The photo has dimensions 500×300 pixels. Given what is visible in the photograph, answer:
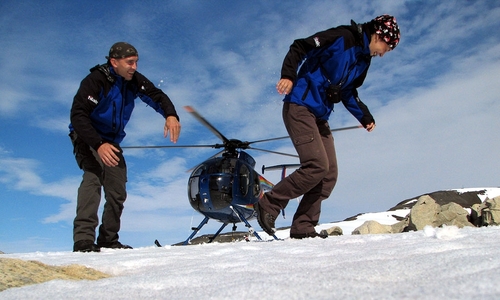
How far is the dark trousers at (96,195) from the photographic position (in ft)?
13.7

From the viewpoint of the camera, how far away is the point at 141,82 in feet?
15.8

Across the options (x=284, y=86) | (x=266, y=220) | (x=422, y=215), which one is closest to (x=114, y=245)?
(x=266, y=220)

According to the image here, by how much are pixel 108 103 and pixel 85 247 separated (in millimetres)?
1588

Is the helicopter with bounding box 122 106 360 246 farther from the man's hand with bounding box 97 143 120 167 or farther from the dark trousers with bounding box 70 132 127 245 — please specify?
the man's hand with bounding box 97 143 120 167

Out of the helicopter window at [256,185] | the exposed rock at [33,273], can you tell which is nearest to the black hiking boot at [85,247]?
the exposed rock at [33,273]

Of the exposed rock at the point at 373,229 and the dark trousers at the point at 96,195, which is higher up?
the dark trousers at the point at 96,195

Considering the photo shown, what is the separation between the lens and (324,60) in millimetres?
4078

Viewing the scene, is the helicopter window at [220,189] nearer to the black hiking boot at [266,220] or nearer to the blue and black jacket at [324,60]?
the black hiking boot at [266,220]

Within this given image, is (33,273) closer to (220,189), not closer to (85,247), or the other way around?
(85,247)

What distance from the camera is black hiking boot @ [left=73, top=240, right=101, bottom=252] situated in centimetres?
394

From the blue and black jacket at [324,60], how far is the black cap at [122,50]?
1.80 m

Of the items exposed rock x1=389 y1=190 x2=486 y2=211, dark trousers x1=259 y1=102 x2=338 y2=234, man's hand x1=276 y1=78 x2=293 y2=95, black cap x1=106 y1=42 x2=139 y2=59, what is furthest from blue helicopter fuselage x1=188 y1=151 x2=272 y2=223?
exposed rock x1=389 y1=190 x2=486 y2=211

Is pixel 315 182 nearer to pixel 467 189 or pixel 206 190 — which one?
pixel 206 190

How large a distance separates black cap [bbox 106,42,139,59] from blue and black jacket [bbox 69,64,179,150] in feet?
0.57
